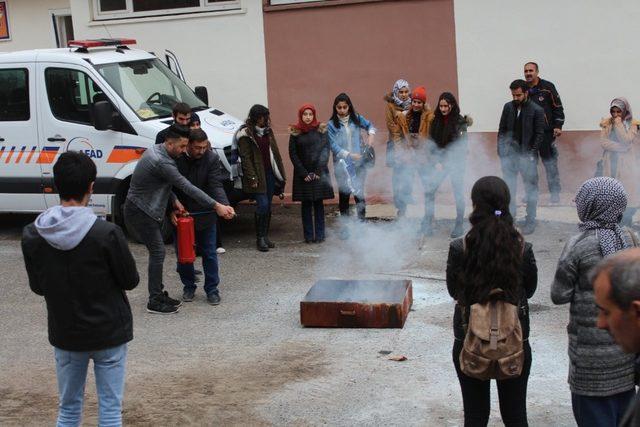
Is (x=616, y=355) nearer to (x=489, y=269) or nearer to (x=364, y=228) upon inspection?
(x=489, y=269)

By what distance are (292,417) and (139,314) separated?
9.48 ft

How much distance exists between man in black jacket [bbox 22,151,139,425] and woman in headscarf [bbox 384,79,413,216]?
6415 mm

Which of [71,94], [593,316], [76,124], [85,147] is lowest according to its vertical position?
[593,316]

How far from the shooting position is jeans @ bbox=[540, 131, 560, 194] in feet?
37.6

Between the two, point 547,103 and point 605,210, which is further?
point 547,103

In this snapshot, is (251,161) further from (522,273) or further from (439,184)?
(522,273)

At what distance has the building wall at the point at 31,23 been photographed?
15570 millimetres

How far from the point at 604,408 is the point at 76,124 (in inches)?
312

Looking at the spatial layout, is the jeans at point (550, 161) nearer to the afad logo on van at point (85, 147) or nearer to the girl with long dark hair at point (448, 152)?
the girl with long dark hair at point (448, 152)

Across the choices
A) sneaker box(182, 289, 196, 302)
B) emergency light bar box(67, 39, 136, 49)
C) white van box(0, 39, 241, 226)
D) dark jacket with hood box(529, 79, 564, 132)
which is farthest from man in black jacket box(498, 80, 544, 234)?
emergency light bar box(67, 39, 136, 49)

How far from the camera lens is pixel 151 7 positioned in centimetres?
1370

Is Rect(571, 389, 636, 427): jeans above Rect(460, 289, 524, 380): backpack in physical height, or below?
below

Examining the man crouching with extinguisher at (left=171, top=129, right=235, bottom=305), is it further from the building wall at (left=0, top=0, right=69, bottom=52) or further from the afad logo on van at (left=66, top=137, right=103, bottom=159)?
the building wall at (left=0, top=0, right=69, bottom=52)

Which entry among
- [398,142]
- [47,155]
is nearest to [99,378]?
[398,142]
